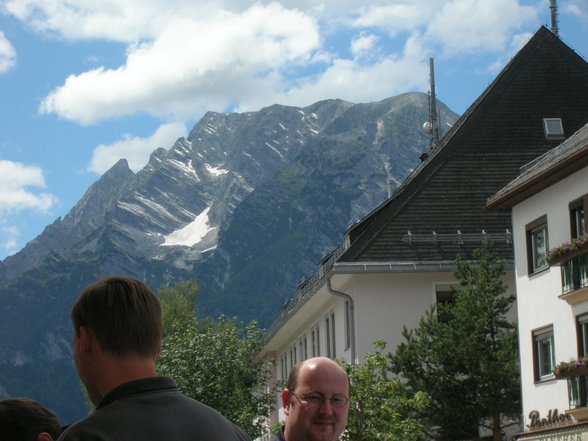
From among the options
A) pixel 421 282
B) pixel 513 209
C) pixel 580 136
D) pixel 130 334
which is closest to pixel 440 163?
pixel 421 282

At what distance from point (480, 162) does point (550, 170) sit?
14.6m

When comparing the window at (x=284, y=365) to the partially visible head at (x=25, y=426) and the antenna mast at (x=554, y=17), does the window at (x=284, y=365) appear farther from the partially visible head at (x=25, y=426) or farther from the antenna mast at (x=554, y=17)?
the partially visible head at (x=25, y=426)

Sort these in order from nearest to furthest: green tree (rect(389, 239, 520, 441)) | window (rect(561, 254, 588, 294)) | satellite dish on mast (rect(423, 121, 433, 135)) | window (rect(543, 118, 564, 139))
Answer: window (rect(561, 254, 588, 294)), green tree (rect(389, 239, 520, 441)), window (rect(543, 118, 564, 139)), satellite dish on mast (rect(423, 121, 433, 135))

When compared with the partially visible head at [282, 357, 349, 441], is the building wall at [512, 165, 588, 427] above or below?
above

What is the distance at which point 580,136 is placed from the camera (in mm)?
27328

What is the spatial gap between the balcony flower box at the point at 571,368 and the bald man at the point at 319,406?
20351 millimetres

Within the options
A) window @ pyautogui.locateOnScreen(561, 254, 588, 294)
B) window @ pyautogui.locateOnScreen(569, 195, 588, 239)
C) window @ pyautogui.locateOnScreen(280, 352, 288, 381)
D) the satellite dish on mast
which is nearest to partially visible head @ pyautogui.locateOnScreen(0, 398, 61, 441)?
window @ pyautogui.locateOnScreen(561, 254, 588, 294)

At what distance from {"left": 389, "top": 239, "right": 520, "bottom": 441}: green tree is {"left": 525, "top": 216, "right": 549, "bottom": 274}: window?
5.46 feet

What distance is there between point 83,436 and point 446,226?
36804 millimetres

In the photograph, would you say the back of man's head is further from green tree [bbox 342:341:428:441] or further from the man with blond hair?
green tree [bbox 342:341:428:441]

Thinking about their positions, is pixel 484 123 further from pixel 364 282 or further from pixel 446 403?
pixel 446 403

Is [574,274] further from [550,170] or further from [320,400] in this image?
[320,400]

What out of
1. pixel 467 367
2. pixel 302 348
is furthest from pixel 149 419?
A: pixel 302 348

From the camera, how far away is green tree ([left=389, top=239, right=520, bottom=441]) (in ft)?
98.2
